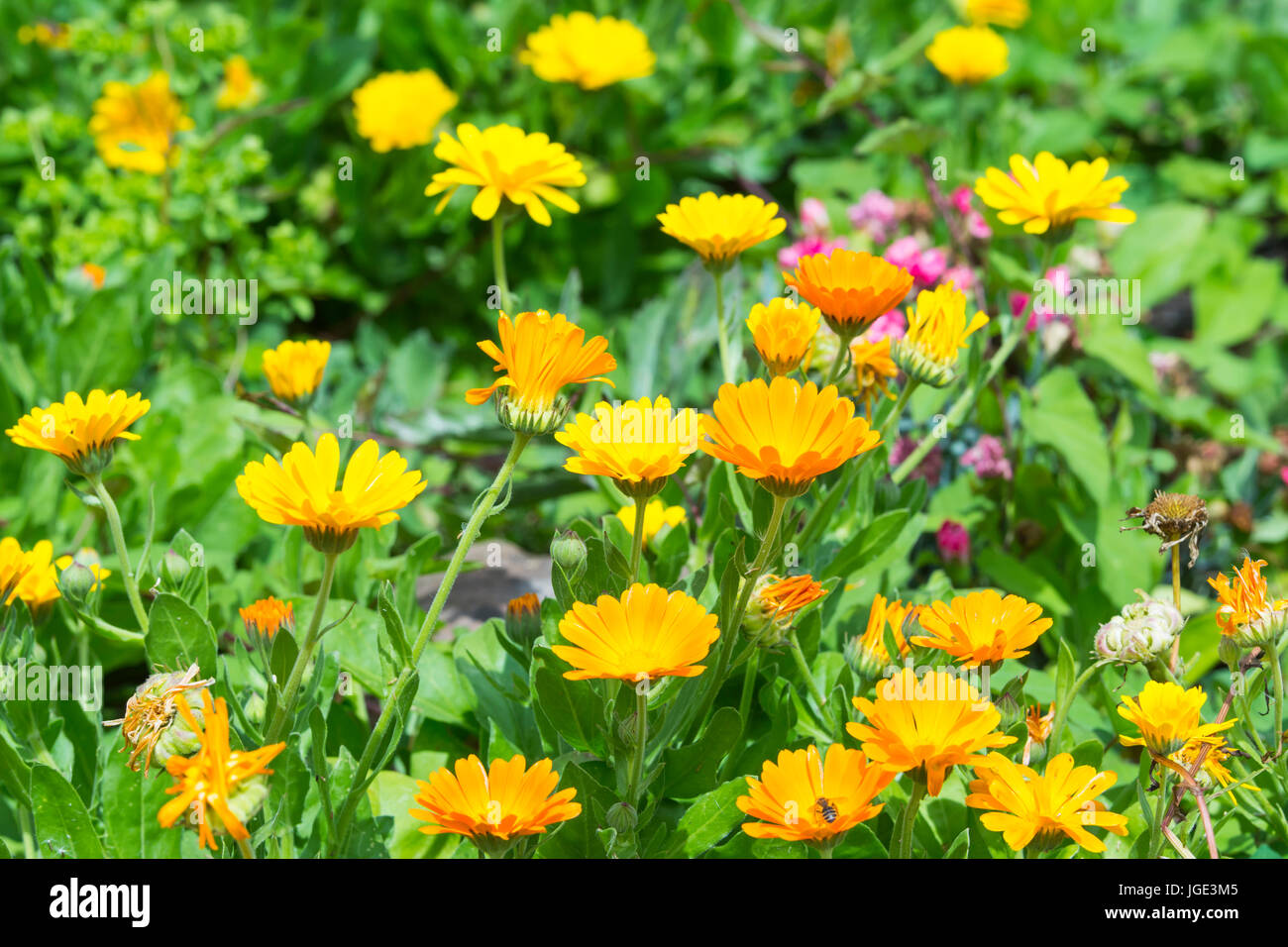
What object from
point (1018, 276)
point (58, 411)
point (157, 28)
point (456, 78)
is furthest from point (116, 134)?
point (1018, 276)

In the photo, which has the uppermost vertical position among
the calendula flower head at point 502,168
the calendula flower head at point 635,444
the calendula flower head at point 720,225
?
the calendula flower head at point 502,168

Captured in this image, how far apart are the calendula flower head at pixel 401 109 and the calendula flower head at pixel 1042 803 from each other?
197 cm

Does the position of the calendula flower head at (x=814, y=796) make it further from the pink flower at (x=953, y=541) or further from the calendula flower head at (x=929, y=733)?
the pink flower at (x=953, y=541)

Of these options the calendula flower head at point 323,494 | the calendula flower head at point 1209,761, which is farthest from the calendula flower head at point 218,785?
the calendula flower head at point 1209,761

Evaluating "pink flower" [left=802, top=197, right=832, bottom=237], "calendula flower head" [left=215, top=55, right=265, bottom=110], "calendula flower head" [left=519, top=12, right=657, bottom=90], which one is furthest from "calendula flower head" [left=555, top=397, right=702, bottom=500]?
"calendula flower head" [left=215, top=55, right=265, bottom=110]

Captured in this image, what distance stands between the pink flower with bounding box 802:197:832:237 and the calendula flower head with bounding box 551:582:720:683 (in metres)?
1.56

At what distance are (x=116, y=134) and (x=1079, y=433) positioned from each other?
6.81 feet

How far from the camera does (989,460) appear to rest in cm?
206

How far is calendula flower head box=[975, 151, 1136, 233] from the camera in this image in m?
1.37

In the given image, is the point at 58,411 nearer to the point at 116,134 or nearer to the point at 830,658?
the point at 830,658

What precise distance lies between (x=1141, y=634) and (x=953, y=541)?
71 centimetres

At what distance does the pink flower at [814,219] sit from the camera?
8.17ft

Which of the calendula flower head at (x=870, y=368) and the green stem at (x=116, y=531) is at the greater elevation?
the calendula flower head at (x=870, y=368)

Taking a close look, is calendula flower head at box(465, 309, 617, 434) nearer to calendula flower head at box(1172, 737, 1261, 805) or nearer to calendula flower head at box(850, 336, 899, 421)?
calendula flower head at box(850, 336, 899, 421)
